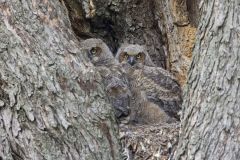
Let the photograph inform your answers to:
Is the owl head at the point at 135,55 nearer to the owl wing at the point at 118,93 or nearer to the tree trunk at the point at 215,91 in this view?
the owl wing at the point at 118,93

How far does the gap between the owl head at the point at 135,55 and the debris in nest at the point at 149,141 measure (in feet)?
3.23

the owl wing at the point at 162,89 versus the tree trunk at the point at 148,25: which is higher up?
the tree trunk at the point at 148,25

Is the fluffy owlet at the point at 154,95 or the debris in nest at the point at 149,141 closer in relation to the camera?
the debris in nest at the point at 149,141

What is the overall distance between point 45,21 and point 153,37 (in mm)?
2404

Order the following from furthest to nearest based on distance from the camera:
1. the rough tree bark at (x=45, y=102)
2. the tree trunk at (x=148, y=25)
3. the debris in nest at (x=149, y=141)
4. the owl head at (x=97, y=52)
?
the owl head at (x=97, y=52), the tree trunk at (x=148, y=25), the debris in nest at (x=149, y=141), the rough tree bark at (x=45, y=102)

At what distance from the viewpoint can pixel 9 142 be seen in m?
3.23

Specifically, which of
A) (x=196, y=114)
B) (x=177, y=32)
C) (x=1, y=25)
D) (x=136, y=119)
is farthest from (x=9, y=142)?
(x=177, y=32)

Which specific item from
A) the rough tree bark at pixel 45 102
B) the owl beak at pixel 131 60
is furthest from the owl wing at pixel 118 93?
the rough tree bark at pixel 45 102

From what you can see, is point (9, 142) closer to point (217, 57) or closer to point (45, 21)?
point (45, 21)

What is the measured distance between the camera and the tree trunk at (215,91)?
2900 mm

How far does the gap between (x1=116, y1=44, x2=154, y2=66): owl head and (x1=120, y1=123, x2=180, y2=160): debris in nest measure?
0.98 metres

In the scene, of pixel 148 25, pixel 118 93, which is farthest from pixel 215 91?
pixel 148 25

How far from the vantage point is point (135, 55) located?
5395 millimetres

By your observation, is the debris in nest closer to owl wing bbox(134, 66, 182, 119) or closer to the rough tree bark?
owl wing bbox(134, 66, 182, 119)
